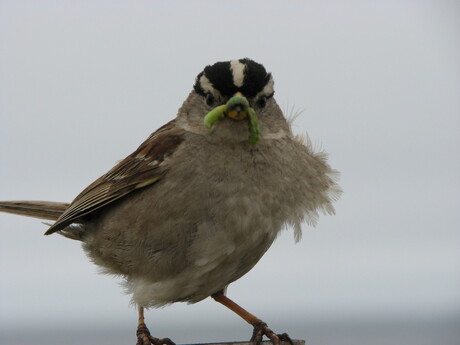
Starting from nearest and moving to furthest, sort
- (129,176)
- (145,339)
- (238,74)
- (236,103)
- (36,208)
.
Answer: (236,103) → (238,74) → (145,339) → (129,176) → (36,208)

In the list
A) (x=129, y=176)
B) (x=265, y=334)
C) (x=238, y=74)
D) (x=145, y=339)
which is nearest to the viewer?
(x=238, y=74)

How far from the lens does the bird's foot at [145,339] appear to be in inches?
277

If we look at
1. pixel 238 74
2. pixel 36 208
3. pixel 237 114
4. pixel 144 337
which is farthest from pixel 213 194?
pixel 36 208

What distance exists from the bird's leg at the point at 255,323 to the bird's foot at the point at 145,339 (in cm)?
61

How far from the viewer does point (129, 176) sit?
7.36 m

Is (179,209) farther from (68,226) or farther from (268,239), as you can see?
(68,226)

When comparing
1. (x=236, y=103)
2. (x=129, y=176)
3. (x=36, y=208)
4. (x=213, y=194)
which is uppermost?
(x=36, y=208)

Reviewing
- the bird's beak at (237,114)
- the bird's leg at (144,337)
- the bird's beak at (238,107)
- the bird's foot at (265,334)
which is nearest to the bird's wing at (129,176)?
the bird's beak at (237,114)

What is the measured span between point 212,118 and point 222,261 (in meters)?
0.95

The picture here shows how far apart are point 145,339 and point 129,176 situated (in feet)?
3.79

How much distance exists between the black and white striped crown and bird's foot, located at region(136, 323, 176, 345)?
171 centimetres

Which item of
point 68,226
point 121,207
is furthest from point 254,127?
point 68,226

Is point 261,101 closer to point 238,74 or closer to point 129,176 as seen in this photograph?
point 238,74

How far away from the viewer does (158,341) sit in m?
7.06
